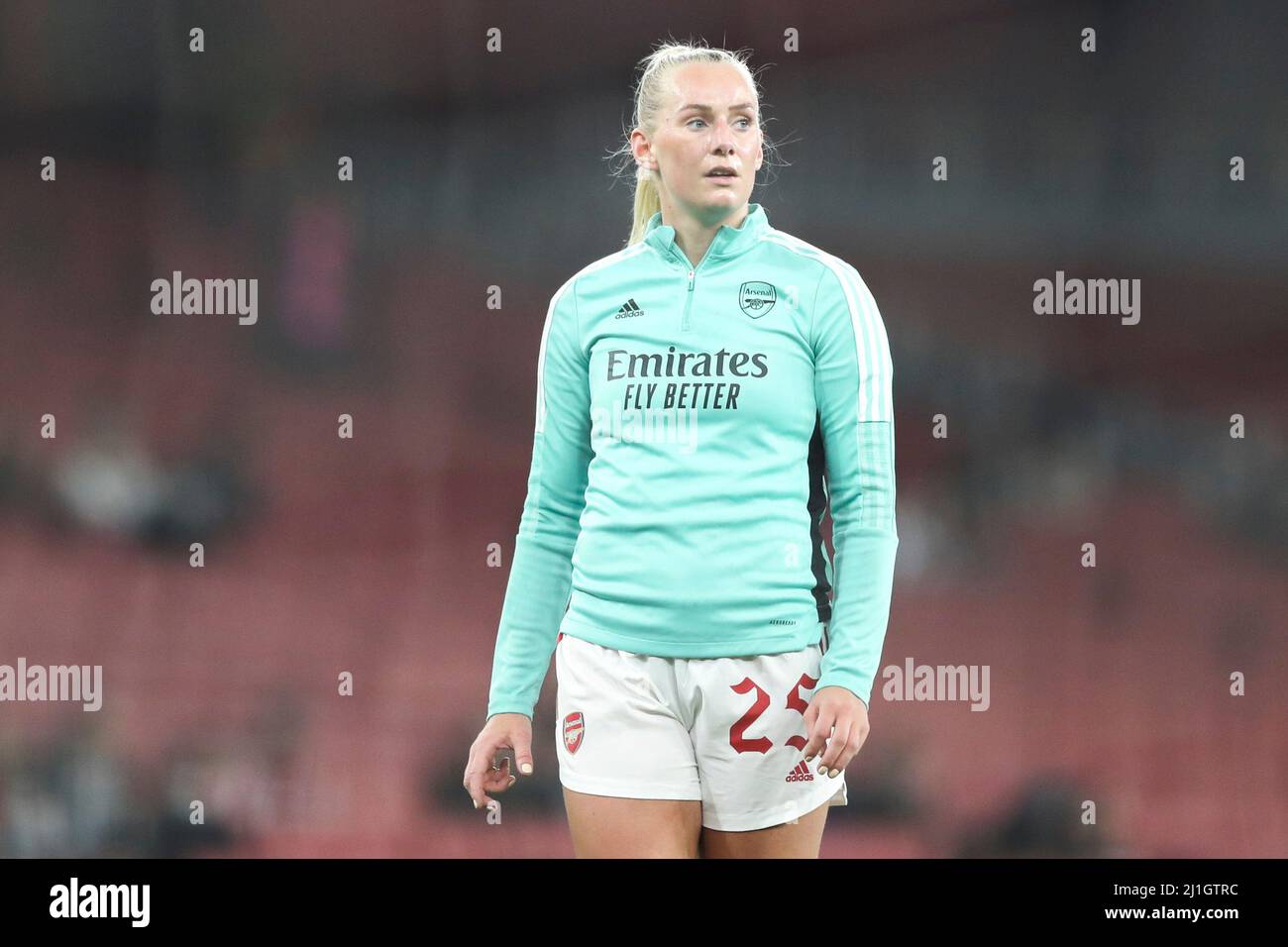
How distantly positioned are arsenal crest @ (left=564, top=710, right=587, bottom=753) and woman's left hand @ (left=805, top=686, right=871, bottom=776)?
28cm

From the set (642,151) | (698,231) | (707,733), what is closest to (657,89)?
(642,151)

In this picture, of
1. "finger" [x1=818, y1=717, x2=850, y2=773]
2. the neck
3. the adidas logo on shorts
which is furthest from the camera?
the neck

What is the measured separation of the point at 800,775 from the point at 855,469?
1.23ft

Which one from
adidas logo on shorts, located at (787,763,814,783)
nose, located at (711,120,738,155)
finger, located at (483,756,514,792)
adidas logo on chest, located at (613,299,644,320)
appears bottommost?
finger, located at (483,756,514,792)

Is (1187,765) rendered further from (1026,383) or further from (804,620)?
(804,620)

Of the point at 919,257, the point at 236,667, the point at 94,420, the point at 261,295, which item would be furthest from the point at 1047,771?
the point at 94,420

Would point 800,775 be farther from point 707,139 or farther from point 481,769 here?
point 707,139

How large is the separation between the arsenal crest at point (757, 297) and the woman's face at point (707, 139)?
0.36ft

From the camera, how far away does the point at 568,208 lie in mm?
3367

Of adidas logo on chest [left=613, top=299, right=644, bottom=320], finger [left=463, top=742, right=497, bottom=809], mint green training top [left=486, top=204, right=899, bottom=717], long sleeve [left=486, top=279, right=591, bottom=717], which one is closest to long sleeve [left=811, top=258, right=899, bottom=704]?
mint green training top [left=486, top=204, right=899, bottom=717]

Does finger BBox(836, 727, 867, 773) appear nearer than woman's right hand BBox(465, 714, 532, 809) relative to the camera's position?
Yes

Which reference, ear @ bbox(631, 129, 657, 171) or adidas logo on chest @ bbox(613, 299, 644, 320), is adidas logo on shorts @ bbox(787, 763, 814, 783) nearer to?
adidas logo on chest @ bbox(613, 299, 644, 320)

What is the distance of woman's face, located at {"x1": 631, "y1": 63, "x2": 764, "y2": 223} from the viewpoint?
65.2 inches

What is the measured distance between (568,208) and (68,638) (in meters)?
1.70
